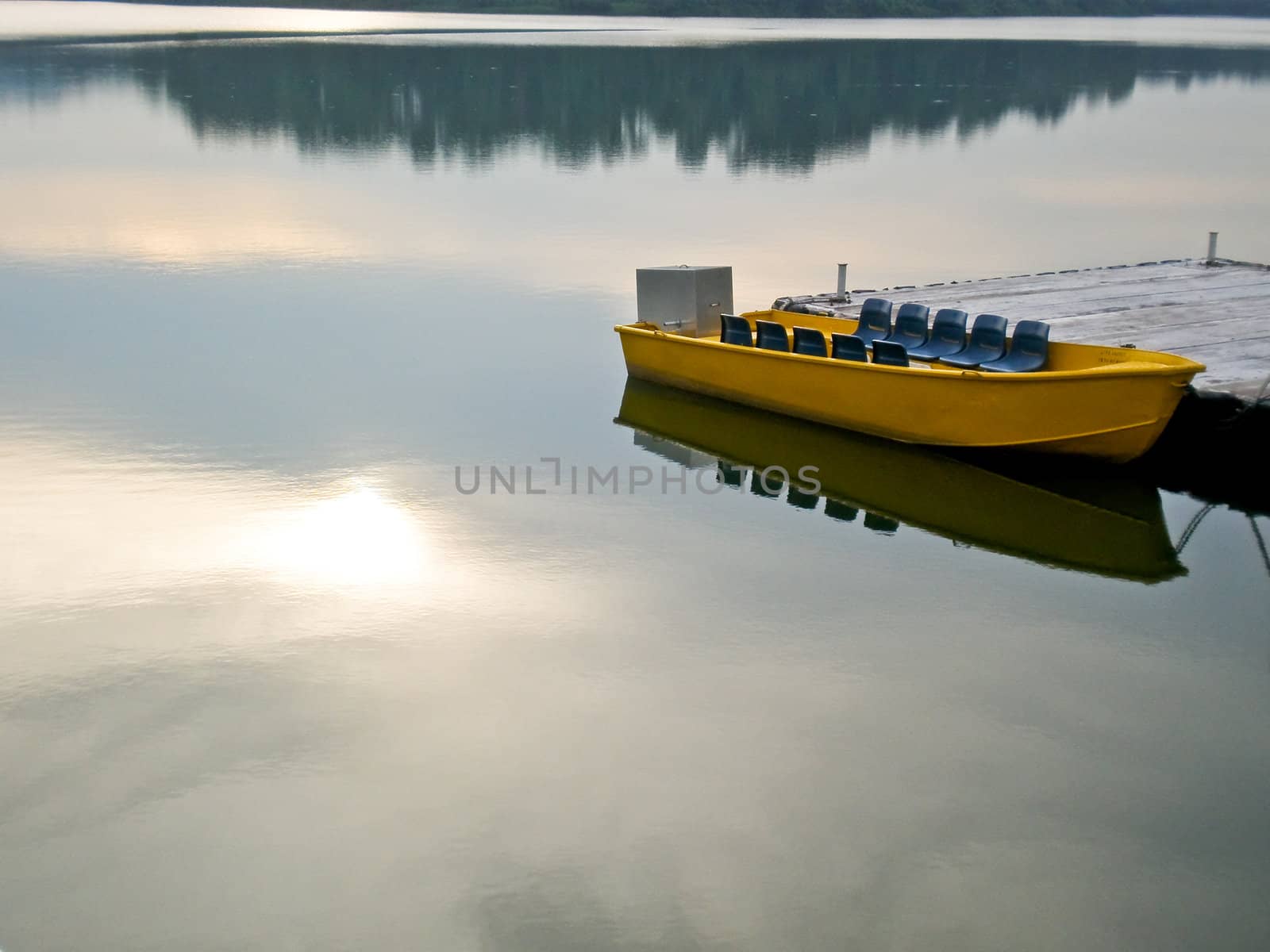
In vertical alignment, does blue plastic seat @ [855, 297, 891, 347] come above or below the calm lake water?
above

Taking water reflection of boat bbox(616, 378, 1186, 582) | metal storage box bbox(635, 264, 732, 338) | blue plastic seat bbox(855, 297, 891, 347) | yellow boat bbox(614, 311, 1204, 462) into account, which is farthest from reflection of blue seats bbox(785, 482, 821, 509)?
metal storage box bbox(635, 264, 732, 338)

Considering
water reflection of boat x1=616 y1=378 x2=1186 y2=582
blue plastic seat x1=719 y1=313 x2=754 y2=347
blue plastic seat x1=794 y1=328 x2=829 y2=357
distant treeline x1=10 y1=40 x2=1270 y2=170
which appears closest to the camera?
water reflection of boat x1=616 y1=378 x2=1186 y2=582

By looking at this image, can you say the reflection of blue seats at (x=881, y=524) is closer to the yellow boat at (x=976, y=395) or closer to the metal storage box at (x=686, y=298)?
the yellow boat at (x=976, y=395)

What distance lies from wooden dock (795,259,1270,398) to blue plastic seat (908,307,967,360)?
154cm

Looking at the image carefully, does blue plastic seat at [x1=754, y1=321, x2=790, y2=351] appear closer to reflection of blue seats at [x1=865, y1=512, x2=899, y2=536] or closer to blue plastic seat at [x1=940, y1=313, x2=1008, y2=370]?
blue plastic seat at [x1=940, y1=313, x2=1008, y2=370]

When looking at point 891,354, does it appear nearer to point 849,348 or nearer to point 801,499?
point 849,348

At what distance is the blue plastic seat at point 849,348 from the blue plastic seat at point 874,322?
1.59 m

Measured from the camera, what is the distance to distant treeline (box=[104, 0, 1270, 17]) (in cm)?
12119

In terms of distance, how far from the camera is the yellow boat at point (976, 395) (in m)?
14.1

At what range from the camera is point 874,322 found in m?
17.7

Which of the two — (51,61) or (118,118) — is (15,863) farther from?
(51,61)

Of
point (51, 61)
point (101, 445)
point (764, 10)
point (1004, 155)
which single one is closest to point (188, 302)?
point (101, 445)

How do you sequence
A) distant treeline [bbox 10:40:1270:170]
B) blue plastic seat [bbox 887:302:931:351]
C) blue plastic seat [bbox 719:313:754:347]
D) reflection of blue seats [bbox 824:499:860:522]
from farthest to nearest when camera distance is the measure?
1. distant treeline [bbox 10:40:1270:170]
2. blue plastic seat [bbox 887:302:931:351]
3. blue plastic seat [bbox 719:313:754:347]
4. reflection of blue seats [bbox 824:499:860:522]

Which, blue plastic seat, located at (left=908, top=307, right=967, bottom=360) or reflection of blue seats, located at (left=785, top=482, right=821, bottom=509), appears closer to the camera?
reflection of blue seats, located at (left=785, top=482, right=821, bottom=509)
